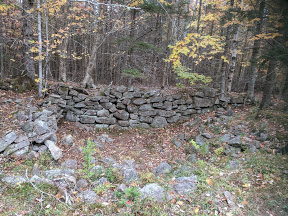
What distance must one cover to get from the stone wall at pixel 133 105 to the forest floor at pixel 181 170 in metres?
0.46

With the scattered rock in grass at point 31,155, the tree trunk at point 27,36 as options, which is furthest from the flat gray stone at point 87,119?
the scattered rock in grass at point 31,155

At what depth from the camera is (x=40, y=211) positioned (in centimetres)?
238

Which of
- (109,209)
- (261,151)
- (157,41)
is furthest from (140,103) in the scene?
(157,41)

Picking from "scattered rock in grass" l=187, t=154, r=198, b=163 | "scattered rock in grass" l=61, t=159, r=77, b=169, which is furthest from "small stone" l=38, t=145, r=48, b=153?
"scattered rock in grass" l=187, t=154, r=198, b=163

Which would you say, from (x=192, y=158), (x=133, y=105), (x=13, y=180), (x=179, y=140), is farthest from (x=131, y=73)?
(x=13, y=180)

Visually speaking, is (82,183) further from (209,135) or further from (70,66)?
(70,66)

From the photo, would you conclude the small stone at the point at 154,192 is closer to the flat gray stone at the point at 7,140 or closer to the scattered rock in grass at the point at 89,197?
the scattered rock in grass at the point at 89,197

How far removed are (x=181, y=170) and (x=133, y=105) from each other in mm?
3897

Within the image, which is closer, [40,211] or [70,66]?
[40,211]

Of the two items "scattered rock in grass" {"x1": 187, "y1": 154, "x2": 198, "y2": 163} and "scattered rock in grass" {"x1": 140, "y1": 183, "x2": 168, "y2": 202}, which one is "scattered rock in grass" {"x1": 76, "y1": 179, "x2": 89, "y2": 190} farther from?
"scattered rock in grass" {"x1": 187, "y1": 154, "x2": 198, "y2": 163}

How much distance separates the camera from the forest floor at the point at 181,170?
8.77 ft

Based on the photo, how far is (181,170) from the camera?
14.7ft

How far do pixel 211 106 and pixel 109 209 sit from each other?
21.8 ft

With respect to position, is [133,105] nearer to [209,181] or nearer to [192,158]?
[192,158]
